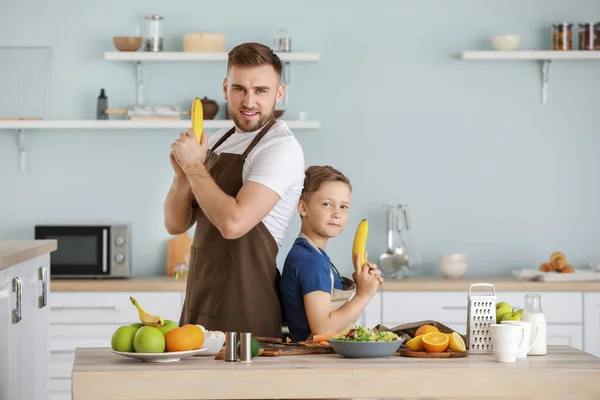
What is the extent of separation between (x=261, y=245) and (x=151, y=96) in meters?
2.65

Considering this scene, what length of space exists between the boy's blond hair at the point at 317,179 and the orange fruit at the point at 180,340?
66cm

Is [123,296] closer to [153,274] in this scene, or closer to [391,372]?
[153,274]

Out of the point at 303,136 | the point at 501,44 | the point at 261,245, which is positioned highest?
the point at 501,44

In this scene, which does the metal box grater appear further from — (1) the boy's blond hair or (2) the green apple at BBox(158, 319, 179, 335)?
(2) the green apple at BBox(158, 319, 179, 335)

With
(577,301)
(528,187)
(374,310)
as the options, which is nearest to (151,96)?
(374,310)

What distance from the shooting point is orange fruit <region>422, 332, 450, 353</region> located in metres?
2.22

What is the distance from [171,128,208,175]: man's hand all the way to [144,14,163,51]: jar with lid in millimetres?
2709

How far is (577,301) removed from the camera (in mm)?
4535

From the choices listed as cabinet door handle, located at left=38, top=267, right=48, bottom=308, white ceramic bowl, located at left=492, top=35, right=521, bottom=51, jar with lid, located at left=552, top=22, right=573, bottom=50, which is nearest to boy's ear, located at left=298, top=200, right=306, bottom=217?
cabinet door handle, located at left=38, top=267, right=48, bottom=308

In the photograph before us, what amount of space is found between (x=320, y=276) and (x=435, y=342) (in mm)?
382

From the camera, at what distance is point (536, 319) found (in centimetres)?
230

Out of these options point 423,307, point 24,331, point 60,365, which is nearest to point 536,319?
point 24,331

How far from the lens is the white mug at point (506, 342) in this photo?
215 centimetres

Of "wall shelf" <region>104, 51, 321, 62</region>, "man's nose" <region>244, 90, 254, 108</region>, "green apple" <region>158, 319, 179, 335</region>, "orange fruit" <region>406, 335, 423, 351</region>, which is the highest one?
"wall shelf" <region>104, 51, 321, 62</region>
